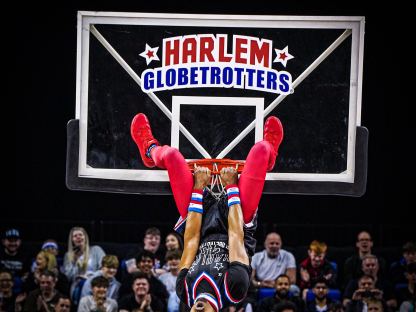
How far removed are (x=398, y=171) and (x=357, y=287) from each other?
2.08 metres

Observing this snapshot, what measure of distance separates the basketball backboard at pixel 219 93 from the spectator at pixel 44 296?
192 centimetres

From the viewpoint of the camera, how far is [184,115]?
8.04m

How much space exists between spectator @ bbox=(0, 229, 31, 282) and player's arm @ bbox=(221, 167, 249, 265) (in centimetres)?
356

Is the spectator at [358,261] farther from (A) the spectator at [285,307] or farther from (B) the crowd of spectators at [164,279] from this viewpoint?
(A) the spectator at [285,307]

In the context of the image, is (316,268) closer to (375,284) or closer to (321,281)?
(321,281)

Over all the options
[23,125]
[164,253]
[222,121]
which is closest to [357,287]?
[164,253]

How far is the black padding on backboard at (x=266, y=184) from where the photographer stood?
7.94m

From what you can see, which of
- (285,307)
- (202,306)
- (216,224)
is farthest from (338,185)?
(202,306)

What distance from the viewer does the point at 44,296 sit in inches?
378

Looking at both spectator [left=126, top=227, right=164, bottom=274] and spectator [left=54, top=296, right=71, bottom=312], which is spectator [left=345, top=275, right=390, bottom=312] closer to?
spectator [left=126, top=227, right=164, bottom=274]

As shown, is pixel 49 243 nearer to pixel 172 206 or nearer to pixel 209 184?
pixel 172 206

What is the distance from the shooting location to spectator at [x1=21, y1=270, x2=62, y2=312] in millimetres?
9570

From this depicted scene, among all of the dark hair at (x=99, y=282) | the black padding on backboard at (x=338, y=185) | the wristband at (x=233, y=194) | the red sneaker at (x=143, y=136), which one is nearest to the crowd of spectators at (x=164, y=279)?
the dark hair at (x=99, y=282)

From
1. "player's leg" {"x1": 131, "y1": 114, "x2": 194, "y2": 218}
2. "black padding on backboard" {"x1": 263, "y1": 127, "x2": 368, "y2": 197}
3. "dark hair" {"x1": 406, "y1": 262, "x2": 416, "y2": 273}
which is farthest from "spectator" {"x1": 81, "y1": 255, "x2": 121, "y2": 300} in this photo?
"dark hair" {"x1": 406, "y1": 262, "x2": 416, "y2": 273}
